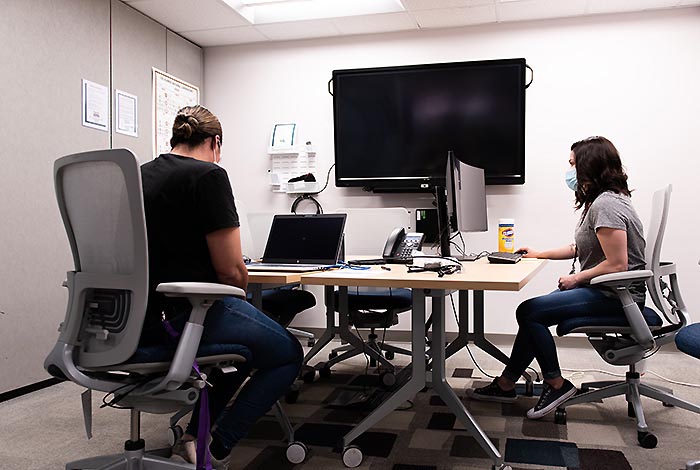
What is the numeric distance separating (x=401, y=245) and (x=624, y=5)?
2416 mm

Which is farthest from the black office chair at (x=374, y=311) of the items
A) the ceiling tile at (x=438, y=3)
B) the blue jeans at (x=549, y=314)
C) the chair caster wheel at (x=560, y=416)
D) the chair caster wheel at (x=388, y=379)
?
the ceiling tile at (x=438, y=3)

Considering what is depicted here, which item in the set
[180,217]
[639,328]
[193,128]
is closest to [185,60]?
[193,128]

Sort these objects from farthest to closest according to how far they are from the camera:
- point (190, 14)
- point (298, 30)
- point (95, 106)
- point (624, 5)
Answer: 1. point (298, 30)
2. point (190, 14)
3. point (624, 5)
4. point (95, 106)

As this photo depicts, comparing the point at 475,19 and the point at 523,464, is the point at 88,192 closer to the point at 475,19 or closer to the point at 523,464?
the point at 523,464

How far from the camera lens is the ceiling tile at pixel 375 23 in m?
4.12

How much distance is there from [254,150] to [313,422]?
267 centimetres

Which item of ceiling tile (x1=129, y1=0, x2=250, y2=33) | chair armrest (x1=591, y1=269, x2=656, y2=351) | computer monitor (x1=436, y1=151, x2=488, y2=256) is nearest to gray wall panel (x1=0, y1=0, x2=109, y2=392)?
ceiling tile (x1=129, y1=0, x2=250, y2=33)

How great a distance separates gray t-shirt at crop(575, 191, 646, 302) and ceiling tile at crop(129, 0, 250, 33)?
2.66 meters

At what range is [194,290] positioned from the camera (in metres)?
1.53

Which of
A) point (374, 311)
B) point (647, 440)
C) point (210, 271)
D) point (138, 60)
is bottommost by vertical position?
point (647, 440)

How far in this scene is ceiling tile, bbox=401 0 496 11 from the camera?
12.5 feet

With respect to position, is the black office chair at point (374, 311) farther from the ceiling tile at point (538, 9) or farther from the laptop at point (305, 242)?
the ceiling tile at point (538, 9)

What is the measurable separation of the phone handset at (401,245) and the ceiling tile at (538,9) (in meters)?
1.91

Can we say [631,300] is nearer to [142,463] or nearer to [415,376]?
[415,376]
